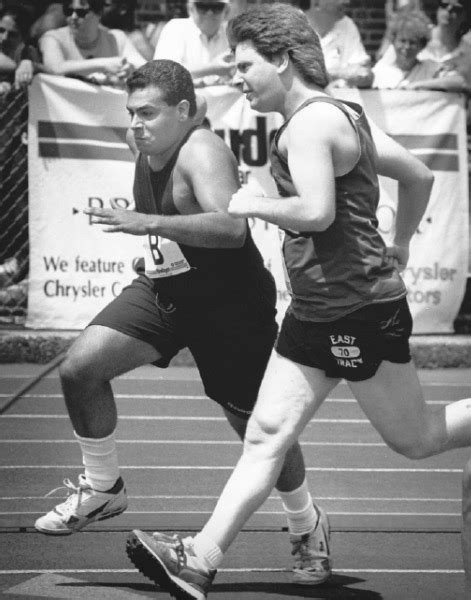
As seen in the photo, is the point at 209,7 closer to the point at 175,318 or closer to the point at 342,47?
the point at 342,47

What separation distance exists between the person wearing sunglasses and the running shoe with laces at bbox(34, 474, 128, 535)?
15.0 feet

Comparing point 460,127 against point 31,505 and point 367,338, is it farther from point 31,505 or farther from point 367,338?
point 367,338

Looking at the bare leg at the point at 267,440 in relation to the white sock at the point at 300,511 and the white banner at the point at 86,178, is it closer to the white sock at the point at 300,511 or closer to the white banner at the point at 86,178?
the white sock at the point at 300,511

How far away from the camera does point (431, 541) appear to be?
16.9 ft

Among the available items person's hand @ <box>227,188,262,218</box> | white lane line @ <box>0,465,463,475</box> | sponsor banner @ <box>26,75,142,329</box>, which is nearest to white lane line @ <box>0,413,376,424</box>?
white lane line @ <box>0,465,463,475</box>

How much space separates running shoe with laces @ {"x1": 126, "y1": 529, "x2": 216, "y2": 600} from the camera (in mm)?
4027

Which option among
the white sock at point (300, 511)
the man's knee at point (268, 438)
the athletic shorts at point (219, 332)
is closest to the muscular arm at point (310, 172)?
the man's knee at point (268, 438)

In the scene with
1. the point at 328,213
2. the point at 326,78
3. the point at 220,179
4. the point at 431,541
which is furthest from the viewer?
the point at 431,541

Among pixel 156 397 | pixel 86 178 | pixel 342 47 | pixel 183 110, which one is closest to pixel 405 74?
pixel 342 47

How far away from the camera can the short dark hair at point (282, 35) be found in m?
4.06

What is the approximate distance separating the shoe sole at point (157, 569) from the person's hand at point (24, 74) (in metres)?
5.45

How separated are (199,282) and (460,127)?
4.95 meters

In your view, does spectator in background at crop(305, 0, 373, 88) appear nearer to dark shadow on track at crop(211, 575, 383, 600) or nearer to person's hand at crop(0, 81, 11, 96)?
person's hand at crop(0, 81, 11, 96)

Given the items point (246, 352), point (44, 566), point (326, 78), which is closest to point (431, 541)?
point (246, 352)
